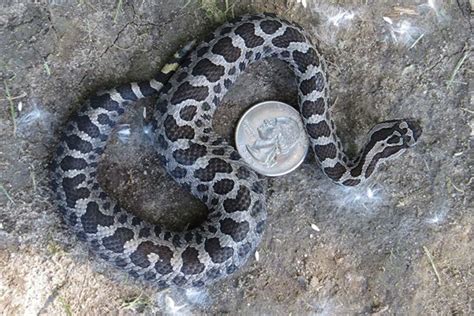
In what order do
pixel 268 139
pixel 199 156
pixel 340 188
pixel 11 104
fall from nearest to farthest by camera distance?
1. pixel 199 156
2. pixel 11 104
3. pixel 268 139
4. pixel 340 188

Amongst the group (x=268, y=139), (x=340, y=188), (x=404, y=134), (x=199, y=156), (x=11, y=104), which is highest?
(x=11, y=104)

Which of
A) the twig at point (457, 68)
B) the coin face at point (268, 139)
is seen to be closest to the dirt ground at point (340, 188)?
the twig at point (457, 68)

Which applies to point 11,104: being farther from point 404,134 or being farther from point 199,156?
point 404,134

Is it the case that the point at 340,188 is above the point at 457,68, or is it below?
below

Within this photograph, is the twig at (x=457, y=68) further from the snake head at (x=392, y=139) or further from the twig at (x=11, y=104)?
the twig at (x=11, y=104)

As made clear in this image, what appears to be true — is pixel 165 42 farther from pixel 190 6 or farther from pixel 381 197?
pixel 381 197

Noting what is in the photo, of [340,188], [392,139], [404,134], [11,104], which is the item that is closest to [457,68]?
[404,134]

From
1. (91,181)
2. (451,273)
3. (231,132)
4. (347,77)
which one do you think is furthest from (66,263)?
(451,273)
